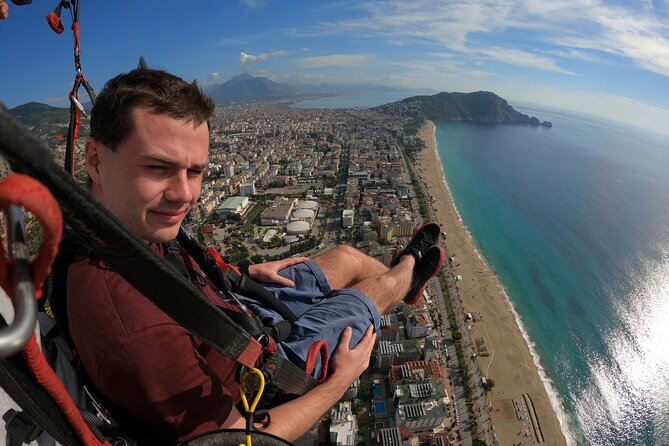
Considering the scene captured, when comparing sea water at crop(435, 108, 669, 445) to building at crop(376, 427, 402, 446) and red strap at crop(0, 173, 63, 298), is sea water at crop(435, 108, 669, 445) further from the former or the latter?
red strap at crop(0, 173, 63, 298)

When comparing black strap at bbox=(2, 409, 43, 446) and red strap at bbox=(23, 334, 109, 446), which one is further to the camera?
black strap at bbox=(2, 409, 43, 446)

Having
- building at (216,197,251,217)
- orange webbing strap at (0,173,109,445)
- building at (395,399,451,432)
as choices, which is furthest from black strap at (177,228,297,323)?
building at (216,197,251,217)

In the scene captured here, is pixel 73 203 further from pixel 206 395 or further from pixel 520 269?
pixel 520 269

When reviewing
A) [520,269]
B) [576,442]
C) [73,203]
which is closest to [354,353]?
[73,203]

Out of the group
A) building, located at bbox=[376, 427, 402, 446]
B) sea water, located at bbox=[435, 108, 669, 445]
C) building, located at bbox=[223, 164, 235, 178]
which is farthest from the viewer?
building, located at bbox=[223, 164, 235, 178]

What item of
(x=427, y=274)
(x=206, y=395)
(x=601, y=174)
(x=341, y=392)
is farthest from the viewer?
(x=601, y=174)

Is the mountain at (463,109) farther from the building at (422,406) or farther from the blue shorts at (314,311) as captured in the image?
the blue shorts at (314,311)
